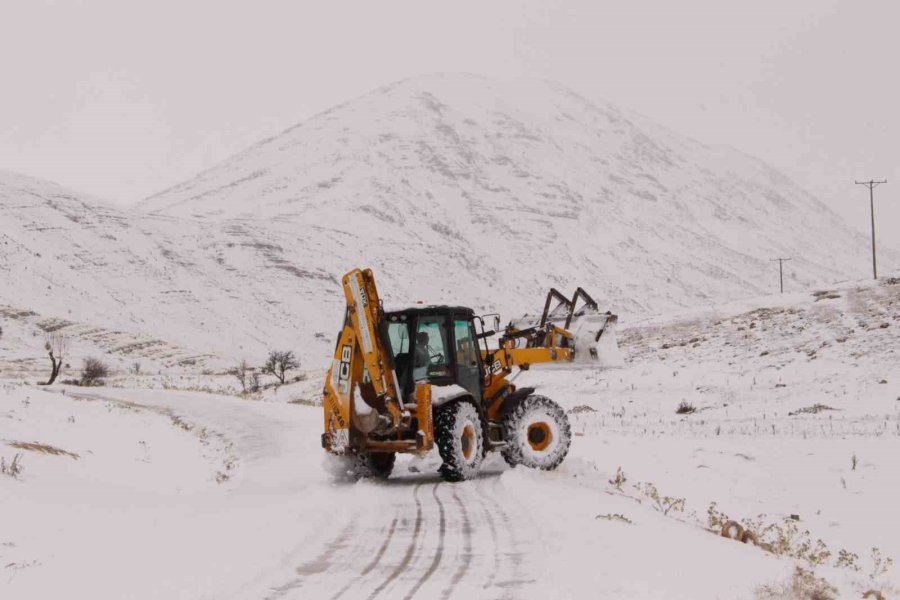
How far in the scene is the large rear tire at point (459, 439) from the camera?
12.2 meters

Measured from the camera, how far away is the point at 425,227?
367 feet

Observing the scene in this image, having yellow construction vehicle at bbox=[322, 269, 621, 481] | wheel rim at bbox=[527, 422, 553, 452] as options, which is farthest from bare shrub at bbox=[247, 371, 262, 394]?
wheel rim at bbox=[527, 422, 553, 452]

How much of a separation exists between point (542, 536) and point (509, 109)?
542ft

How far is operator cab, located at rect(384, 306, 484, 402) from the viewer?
12875 millimetres

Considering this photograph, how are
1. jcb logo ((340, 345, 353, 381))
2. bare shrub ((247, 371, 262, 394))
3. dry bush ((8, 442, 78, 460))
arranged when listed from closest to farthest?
dry bush ((8, 442, 78, 460)), jcb logo ((340, 345, 353, 381)), bare shrub ((247, 371, 262, 394))

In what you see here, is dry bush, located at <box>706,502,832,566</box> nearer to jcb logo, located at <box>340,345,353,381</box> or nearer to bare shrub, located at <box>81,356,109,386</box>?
jcb logo, located at <box>340,345,353,381</box>

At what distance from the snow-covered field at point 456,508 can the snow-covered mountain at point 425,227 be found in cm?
4955

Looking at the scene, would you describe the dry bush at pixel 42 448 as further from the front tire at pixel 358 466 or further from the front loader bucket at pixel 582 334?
the front loader bucket at pixel 582 334

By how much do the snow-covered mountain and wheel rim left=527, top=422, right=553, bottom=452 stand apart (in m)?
55.2

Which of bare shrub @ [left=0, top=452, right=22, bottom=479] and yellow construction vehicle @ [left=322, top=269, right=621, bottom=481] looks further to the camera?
yellow construction vehicle @ [left=322, top=269, right=621, bottom=481]

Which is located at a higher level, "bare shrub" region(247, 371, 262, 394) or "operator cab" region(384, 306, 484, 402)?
"operator cab" region(384, 306, 484, 402)

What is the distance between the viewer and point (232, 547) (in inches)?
323

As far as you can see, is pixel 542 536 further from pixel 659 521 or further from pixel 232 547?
pixel 232 547

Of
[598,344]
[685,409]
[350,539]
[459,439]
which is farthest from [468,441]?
[685,409]
